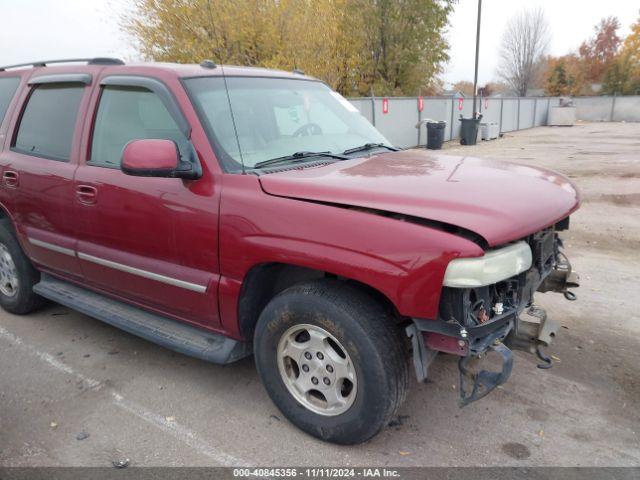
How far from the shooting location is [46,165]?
12.5 ft

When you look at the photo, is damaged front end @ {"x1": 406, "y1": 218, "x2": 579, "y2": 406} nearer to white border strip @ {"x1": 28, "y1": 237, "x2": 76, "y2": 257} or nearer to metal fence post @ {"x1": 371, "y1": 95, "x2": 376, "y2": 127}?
white border strip @ {"x1": 28, "y1": 237, "x2": 76, "y2": 257}

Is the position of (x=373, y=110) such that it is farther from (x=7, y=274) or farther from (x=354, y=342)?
(x=354, y=342)

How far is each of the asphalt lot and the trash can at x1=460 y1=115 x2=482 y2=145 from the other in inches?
698

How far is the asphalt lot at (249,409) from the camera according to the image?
2.75 metres

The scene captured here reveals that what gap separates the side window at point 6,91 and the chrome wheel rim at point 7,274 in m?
1.17

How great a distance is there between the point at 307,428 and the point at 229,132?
5.73ft

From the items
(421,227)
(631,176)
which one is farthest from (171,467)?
(631,176)

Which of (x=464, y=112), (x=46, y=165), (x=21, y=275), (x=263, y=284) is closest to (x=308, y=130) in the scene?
(x=263, y=284)

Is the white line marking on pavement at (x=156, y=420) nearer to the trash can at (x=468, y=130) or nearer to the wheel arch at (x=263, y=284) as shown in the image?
the wheel arch at (x=263, y=284)

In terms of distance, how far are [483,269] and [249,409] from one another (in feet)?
5.68

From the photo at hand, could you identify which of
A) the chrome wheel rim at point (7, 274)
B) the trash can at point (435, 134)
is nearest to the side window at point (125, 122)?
the chrome wheel rim at point (7, 274)

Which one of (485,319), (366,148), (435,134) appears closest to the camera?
(485,319)

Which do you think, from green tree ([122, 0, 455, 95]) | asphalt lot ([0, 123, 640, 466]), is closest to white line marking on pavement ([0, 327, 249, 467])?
asphalt lot ([0, 123, 640, 466])

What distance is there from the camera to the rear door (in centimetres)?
369
